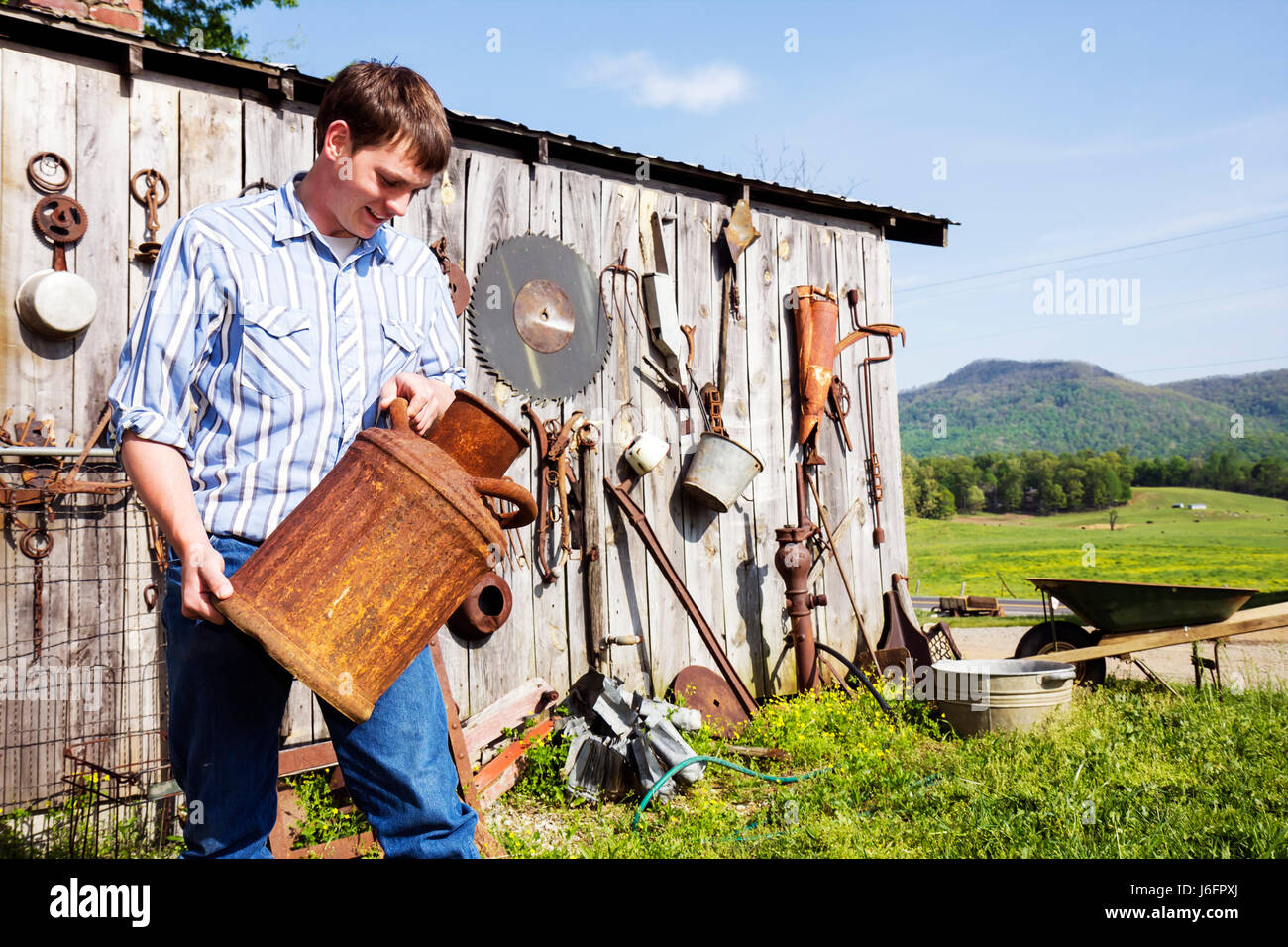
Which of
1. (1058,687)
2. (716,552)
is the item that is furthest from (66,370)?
(1058,687)

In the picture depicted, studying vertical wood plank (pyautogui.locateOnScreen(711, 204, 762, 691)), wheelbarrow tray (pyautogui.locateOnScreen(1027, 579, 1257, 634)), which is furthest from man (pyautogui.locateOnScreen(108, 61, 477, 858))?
wheelbarrow tray (pyautogui.locateOnScreen(1027, 579, 1257, 634))

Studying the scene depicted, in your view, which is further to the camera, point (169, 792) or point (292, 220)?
point (169, 792)

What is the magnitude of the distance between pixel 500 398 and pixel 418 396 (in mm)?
2353

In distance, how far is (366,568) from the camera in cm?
164

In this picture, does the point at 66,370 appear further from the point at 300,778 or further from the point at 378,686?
the point at 378,686

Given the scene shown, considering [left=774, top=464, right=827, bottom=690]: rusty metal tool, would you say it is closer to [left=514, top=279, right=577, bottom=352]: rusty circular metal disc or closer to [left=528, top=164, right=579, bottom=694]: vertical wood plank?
[left=528, top=164, right=579, bottom=694]: vertical wood plank

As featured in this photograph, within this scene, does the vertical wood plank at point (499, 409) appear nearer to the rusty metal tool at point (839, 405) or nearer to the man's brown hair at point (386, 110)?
the rusty metal tool at point (839, 405)

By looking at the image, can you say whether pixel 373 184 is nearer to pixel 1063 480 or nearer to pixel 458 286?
pixel 458 286

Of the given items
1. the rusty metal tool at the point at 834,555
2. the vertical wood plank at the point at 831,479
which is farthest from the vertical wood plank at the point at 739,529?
the vertical wood plank at the point at 831,479

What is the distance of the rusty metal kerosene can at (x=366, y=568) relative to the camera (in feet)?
5.15

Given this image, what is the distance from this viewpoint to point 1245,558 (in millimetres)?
22484

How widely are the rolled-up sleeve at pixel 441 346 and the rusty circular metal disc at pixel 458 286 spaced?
6.44 ft

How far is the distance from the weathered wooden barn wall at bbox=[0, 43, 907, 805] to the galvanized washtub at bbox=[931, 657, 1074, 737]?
3.67ft
